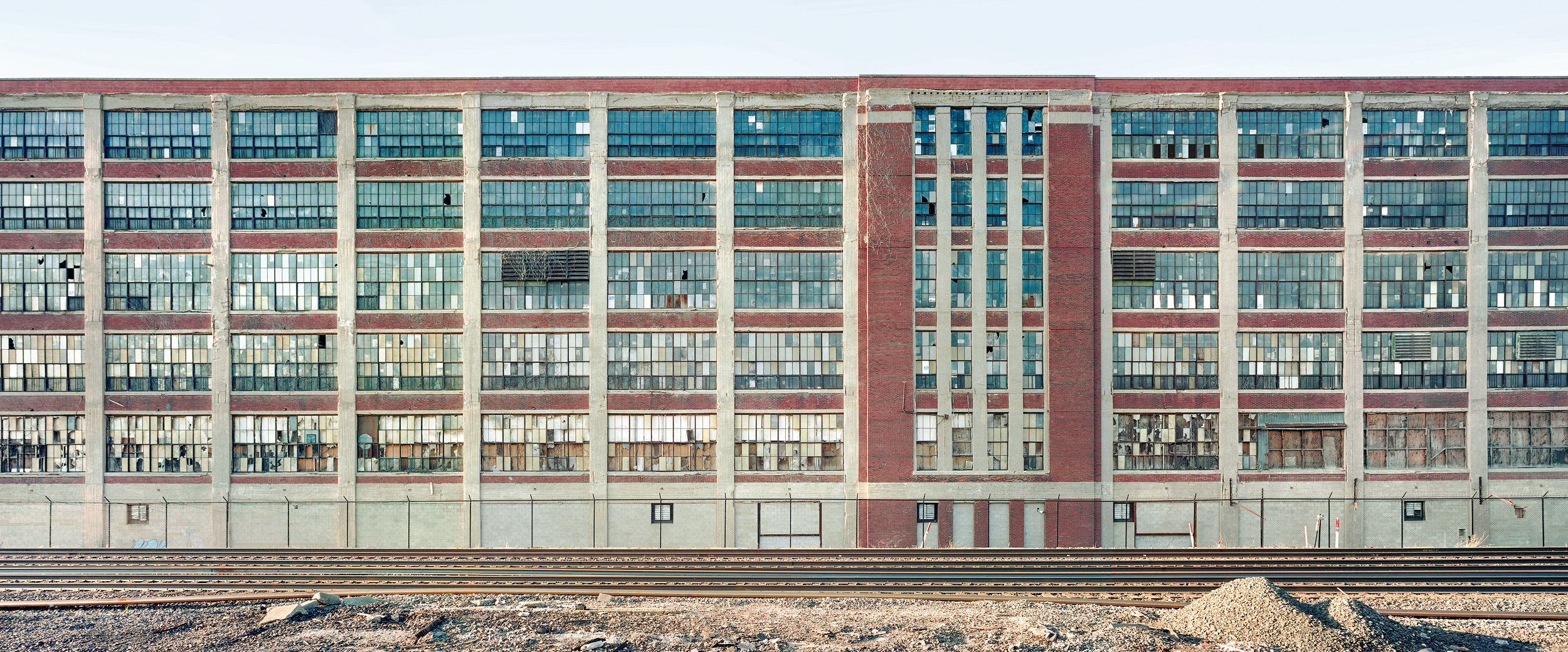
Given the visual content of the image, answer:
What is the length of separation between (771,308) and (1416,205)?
25497 millimetres

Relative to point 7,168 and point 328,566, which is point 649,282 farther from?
point 7,168

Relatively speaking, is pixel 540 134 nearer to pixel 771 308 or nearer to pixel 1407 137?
pixel 771 308

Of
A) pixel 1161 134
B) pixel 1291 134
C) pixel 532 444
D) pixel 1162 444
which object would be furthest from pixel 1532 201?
pixel 532 444

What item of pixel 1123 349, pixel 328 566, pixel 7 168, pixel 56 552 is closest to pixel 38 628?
pixel 328 566

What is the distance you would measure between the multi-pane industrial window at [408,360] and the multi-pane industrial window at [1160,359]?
25.8 meters

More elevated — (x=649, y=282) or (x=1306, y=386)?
(x=649, y=282)

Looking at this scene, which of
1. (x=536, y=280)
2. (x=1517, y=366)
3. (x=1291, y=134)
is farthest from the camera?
(x=1517, y=366)

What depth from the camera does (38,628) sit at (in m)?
19.9

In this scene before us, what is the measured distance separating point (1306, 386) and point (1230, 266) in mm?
5616

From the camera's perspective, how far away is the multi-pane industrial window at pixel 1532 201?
3272cm

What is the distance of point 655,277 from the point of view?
32.8 metres

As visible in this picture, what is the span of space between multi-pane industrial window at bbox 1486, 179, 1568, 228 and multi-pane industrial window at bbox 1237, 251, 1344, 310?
21.0 feet

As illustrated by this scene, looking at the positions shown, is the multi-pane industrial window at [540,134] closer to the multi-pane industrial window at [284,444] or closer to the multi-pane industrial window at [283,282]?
the multi-pane industrial window at [283,282]

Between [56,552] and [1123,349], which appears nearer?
[56,552]
